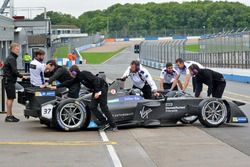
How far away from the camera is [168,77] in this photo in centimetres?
1562

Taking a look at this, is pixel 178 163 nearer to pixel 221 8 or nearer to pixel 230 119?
pixel 230 119

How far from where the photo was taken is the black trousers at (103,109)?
12086 millimetres

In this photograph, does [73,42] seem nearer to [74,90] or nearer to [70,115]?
[74,90]

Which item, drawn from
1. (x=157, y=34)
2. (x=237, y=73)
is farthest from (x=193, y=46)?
(x=237, y=73)

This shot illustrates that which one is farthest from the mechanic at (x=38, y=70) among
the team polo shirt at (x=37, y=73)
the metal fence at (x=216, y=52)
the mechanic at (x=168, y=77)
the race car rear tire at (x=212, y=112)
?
the metal fence at (x=216, y=52)

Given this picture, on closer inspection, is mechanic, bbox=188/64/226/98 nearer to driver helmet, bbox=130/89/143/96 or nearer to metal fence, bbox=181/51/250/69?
driver helmet, bbox=130/89/143/96

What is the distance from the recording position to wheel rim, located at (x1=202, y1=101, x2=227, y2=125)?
41.7 ft

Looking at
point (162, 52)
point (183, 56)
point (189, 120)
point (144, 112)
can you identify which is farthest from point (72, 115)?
point (162, 52)

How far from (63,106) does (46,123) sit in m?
0.88

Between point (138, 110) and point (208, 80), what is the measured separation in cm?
221

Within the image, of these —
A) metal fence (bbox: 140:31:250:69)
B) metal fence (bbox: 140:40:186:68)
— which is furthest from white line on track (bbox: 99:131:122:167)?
metal fence (bbox: 140:40:186:68)

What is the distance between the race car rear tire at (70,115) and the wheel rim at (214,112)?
8.36 ft

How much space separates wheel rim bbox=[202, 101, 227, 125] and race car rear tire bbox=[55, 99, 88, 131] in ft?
8.36

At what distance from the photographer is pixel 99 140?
1107 cm
